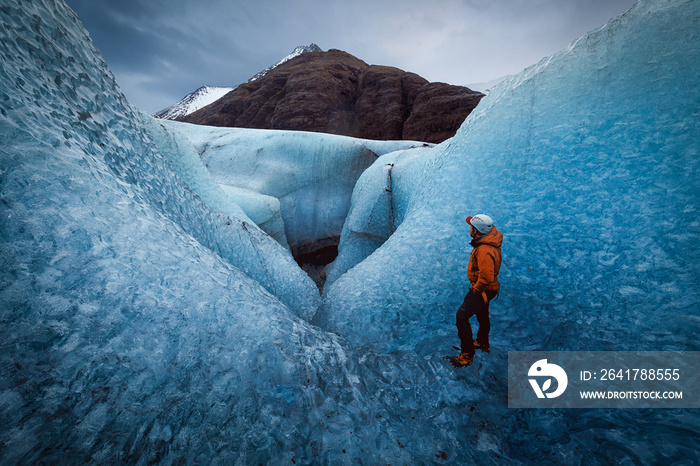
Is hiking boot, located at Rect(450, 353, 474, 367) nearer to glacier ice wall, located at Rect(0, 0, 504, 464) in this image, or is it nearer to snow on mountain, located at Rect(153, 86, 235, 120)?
glacier ice wall, located at Rect(0, 0, 504, 464)

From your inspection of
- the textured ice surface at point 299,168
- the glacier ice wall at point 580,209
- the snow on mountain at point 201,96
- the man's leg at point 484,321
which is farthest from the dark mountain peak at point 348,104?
the snow on mountain at point 201,96

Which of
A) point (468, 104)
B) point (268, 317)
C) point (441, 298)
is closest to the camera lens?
point (268, 317)

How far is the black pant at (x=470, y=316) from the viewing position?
4.78ft

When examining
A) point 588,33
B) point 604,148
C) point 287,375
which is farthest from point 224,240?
point 588,33

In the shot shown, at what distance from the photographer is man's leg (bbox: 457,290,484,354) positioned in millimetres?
1457

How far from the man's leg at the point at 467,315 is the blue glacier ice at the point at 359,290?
0.18 m

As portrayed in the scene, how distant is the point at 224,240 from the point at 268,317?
1168 mm

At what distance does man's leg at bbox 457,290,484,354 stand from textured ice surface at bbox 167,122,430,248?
499 centimetres

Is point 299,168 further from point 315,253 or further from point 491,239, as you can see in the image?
point 491,239

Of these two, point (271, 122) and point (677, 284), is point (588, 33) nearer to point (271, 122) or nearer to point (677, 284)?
point (677, 284)

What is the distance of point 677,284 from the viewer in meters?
1.36

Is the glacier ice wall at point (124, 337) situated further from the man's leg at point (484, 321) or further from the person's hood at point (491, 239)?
the person's hood at point (491, 239)

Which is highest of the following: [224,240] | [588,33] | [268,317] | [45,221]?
[588,33]

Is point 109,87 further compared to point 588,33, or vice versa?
point 588,33
